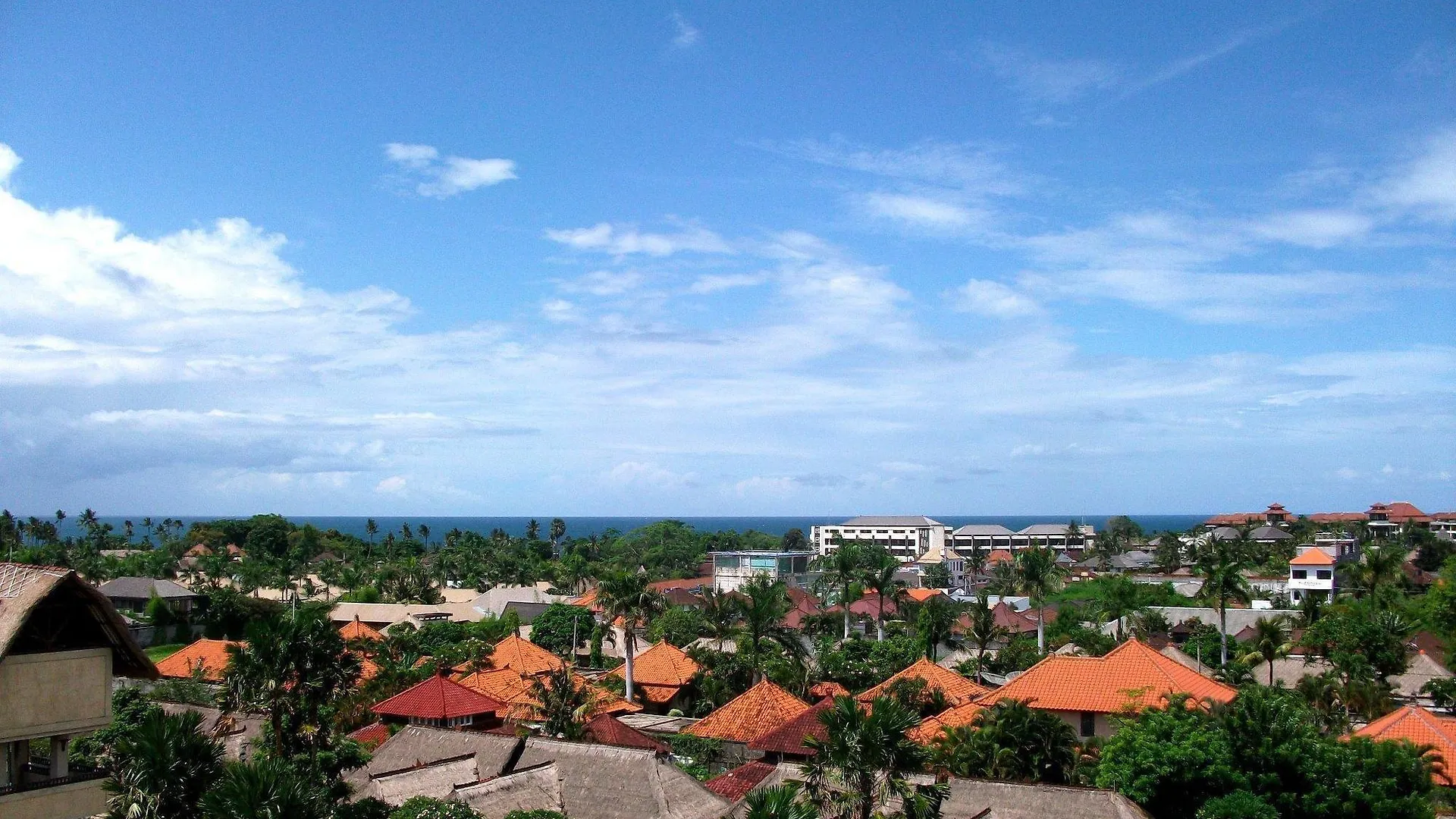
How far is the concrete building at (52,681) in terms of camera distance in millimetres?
14234

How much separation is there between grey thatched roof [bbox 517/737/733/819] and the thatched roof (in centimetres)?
1480

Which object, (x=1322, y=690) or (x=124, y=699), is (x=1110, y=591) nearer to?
(x=1322, y=690)

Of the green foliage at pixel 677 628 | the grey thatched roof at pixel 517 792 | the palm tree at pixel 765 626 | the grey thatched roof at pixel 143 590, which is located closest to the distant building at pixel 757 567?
the green foliage at pixel 677 628

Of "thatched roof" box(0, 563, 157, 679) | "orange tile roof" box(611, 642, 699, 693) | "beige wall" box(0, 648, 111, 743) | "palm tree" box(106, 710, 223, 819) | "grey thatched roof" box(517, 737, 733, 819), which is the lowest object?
"orange tile roof" box(611, 642, 699, 693)

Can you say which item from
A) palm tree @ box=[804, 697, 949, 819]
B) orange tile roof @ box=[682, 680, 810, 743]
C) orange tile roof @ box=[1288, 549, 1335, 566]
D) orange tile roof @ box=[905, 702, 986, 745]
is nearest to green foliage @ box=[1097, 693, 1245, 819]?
orange tile roof @ box=[905, 702, 986, 745]

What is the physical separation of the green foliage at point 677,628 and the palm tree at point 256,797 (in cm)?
5343

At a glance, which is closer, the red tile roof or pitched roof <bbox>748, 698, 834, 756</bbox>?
pitched roof <bbox>748, 698, 834, 756</bbox>

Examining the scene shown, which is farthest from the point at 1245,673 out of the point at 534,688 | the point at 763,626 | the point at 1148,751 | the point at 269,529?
the point at 269,529

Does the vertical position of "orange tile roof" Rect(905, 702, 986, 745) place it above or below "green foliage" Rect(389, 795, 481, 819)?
below

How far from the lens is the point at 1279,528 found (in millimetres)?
148500

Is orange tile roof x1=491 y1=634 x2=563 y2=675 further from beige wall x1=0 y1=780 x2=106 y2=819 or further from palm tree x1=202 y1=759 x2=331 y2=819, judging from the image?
palm tree x1=202 y1=759 x2=331 y2=819

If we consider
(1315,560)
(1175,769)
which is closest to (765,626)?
(1175,769)

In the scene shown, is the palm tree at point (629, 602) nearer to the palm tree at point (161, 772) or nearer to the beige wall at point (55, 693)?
the palm tree at point (161, 772)

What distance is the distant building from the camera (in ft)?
375
